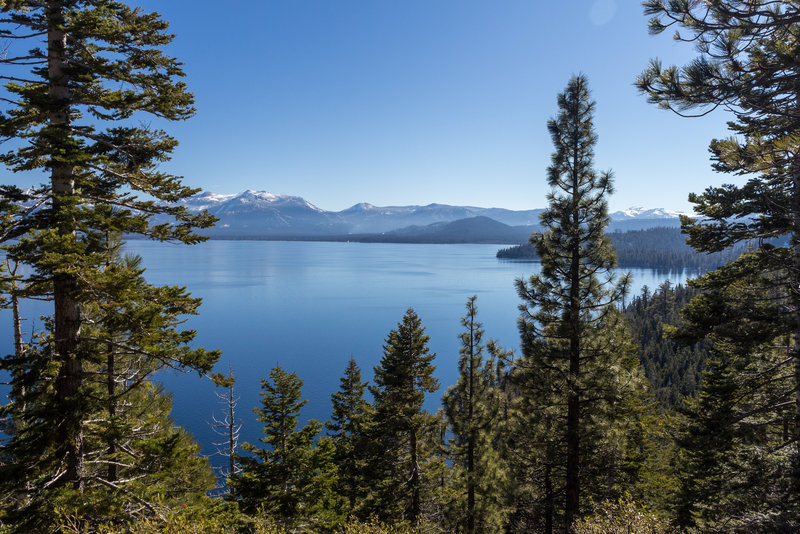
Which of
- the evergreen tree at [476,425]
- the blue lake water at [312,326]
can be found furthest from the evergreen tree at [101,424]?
the blue lake water at [312,326]

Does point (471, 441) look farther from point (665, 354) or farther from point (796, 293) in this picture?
point (665, 354)

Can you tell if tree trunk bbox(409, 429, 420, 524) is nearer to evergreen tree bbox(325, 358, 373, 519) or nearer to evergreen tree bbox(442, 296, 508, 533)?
evergreen tree bbox(442, 296, 508, 533)

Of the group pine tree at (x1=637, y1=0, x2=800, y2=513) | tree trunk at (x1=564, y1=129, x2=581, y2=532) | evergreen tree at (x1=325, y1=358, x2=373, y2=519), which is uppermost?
pine tree at (x1=637, y1=0, x2=800, y2=513)

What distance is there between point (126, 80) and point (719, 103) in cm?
1031

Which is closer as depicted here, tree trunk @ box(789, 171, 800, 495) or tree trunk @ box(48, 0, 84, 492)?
tree trunk @ box(48, 0, 84, 492)

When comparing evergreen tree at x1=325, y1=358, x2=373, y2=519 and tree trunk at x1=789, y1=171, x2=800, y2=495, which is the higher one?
tree trunk at x1=789, y1=171, x2=800, y2=495

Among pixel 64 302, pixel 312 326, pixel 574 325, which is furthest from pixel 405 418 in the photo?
pixel 312 326

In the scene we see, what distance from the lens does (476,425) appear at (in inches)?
515

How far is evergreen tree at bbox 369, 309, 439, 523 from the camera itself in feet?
47.9

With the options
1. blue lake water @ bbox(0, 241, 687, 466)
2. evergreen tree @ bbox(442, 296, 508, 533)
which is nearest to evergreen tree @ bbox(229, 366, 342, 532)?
evergreen tree @ bbox(442, 296, 508, 533)

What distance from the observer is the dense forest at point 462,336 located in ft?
19.2

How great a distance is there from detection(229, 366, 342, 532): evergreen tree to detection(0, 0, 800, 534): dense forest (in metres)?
0.07

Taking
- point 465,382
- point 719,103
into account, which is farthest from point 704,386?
point 719,103

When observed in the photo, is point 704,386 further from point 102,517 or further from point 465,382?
point 102,517
